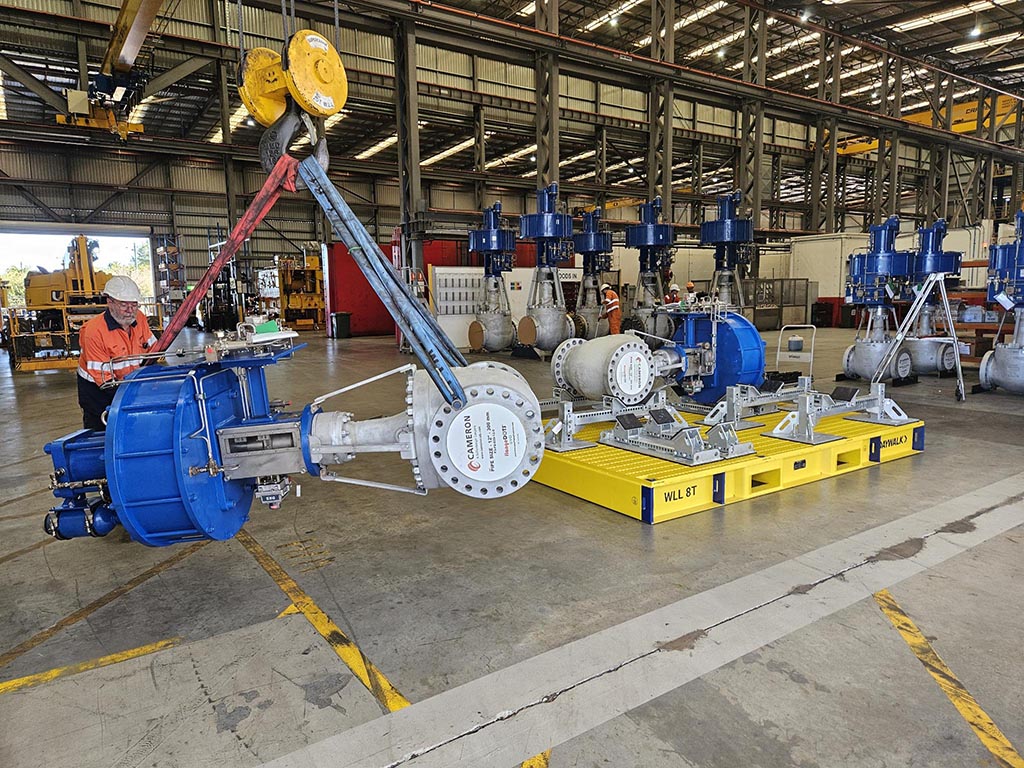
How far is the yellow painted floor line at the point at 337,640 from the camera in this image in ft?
7.56

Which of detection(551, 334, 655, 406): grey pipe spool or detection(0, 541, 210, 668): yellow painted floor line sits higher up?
detection(551, 334, 655, 406): grey pipe spool

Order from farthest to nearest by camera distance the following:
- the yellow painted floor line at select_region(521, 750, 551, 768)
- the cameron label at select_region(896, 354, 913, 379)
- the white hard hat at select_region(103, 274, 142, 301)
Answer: the cameron label at select_region(896, 354, 913, 379) < the white hard hat at select_region(103, 274, 142, 301) < the yellow painted floor line at select_region(521, 750, 551, 768)

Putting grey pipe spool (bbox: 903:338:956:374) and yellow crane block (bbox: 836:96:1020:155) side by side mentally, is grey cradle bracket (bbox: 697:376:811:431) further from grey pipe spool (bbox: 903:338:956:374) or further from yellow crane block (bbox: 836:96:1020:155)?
yellow crane block (bbox: 836:96:1020:155)

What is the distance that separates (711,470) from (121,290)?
4000 millimetres

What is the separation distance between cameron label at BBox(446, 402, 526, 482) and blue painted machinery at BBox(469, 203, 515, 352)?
31.2ft

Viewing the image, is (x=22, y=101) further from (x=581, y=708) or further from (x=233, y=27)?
(x=581, y=708)

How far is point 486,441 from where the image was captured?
2.68m

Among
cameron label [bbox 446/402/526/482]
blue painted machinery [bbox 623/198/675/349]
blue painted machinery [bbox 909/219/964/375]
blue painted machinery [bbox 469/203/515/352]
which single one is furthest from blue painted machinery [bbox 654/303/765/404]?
blue painted machinery [bbox 469/203/515/352]

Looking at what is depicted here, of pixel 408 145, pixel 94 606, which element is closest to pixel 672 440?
pixel 94 606

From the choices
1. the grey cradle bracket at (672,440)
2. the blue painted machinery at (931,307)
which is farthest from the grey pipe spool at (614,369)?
the blue painted machinery at (931,307)

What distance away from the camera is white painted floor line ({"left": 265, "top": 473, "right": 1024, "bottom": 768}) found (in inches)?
A: 80.1

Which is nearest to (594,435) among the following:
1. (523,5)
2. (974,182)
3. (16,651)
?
(16,651)

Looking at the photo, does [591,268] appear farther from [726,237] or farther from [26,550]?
[26,550]

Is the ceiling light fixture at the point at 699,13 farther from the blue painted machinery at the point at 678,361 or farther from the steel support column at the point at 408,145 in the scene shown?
the blue painted machinery at the point at 678,361
